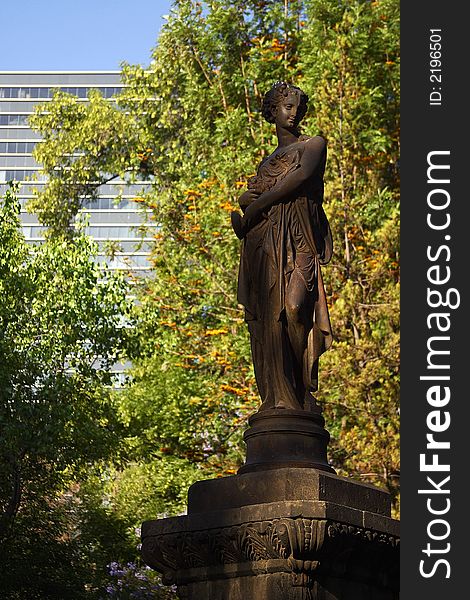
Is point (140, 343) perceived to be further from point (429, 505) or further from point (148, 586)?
point (429, 505)

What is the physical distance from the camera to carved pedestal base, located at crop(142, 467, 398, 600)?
7621mm

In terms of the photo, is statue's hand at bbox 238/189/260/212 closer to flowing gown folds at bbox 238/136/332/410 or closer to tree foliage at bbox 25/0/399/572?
flowing gown folds at bbox 238/136/332/410

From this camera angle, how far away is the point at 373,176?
21578 millimetres

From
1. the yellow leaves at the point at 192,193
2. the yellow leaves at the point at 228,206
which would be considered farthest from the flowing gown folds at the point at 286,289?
the yellow leaves at the point at 192,193

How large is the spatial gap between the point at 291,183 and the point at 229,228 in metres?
13.6

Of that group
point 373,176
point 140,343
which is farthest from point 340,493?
point 140,343

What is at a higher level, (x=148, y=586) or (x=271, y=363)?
(x=148, y=586)

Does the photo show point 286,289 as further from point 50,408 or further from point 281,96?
point 50,408

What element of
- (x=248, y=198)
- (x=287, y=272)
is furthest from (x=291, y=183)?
(x=287, y=272)

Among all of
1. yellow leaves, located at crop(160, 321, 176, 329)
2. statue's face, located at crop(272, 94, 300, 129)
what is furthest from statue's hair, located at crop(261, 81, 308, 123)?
yellow leaves, located at crop(160, 321, 176, 329)

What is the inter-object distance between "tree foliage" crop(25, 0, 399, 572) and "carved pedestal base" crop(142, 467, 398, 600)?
996 cm

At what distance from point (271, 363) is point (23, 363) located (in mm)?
14220

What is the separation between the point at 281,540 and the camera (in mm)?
7582

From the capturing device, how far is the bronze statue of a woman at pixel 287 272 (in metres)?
8.61
